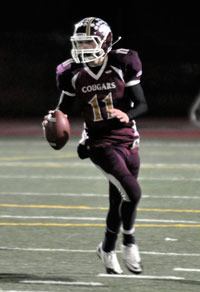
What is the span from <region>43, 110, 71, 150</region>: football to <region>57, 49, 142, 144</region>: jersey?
0.52 ft

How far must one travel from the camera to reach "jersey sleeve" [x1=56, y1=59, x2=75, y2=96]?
21.7 feet

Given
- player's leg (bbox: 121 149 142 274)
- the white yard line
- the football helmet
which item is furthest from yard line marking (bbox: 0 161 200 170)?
the white yard line

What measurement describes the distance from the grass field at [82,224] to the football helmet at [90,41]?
57.1 inches

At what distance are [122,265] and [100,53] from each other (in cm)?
153

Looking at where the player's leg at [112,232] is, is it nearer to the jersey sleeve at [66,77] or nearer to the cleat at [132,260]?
the cleat at [132,260]

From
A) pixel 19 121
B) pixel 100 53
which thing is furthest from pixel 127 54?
pixel 19 121

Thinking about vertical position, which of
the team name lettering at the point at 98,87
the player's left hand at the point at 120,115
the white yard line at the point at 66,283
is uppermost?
the team name lettering at the point at 98,87

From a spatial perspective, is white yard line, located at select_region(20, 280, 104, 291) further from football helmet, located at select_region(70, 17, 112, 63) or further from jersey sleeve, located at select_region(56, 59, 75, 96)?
football helmet, located at select_region(70, 17, 112, 63)

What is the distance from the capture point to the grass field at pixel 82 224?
21.1ft

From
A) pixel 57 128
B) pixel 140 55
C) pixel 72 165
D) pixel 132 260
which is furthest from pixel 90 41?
pixel 140 55

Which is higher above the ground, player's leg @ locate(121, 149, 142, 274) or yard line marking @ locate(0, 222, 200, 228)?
player's leg @ locate(121, 149, 142, 274)

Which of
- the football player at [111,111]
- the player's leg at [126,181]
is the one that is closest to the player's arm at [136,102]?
the football player at [111,111]

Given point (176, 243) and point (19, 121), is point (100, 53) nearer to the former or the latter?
point (176, 243)

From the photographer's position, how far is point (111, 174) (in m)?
6.47
